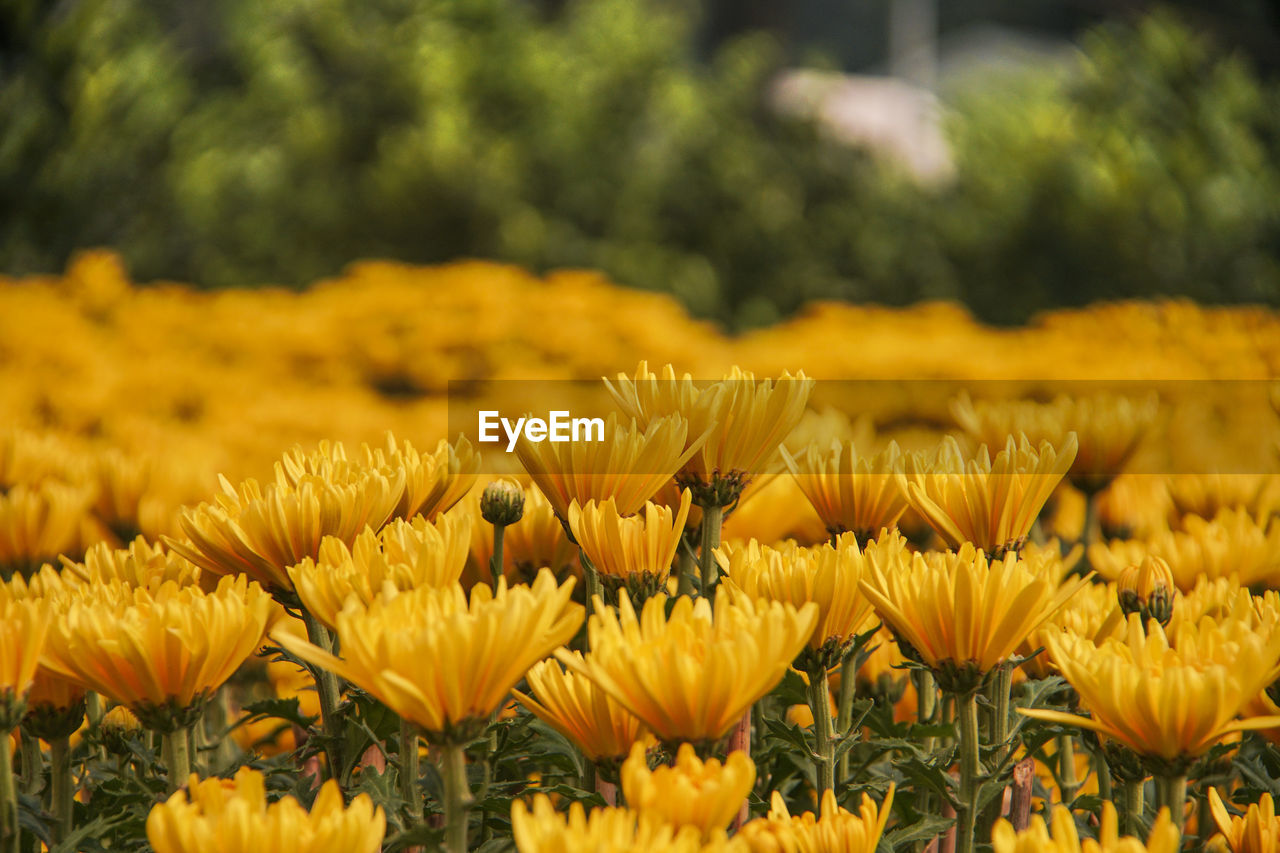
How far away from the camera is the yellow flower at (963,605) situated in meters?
0.72

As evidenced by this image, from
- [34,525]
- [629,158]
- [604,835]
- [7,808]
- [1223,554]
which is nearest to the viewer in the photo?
[604,835]

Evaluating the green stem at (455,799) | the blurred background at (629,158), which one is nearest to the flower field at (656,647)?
the green stem at (455,799)

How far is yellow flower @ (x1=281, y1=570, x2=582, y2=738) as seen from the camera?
0.61m

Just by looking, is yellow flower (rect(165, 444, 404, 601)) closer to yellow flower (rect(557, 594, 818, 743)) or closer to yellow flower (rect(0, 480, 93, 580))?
yellow flower (rect(557, 594, 818, 743))

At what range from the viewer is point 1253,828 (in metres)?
0.73

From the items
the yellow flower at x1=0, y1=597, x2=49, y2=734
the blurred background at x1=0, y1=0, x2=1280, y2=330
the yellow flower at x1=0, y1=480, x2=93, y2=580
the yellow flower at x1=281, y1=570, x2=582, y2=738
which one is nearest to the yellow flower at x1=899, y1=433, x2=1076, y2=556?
the yellow flower at x1=281, y1=570, x2=582, y2=738

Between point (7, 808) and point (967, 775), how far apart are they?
592mm

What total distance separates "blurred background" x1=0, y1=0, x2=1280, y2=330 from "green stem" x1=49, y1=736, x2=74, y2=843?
19.5 feet

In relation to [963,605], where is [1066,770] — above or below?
below

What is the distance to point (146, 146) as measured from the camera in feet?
24.8

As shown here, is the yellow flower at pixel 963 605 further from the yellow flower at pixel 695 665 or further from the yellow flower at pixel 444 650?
the yellow flower at pixel 444 650

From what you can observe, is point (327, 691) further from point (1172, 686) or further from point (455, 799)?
point (1172, 686)

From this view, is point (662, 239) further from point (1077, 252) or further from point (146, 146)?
point (146, 146)

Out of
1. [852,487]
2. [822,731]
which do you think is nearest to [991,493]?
[852,487]
